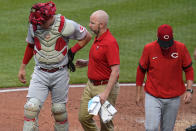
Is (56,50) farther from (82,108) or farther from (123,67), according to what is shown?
(123,67)

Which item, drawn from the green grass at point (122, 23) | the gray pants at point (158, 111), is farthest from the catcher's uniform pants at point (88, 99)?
the green grass at point (122, 23)

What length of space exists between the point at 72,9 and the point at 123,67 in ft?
15.9

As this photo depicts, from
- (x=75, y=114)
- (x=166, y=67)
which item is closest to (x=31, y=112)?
(x=166, y=67)

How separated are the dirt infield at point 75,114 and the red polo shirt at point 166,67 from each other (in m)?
1.87

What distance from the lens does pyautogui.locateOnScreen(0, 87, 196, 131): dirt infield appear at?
8.41 m

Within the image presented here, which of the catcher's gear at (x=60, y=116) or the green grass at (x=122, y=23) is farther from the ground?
the catcher's gear at (x=60, y=116)

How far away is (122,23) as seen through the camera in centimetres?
1580

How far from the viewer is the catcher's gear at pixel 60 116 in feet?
23.4

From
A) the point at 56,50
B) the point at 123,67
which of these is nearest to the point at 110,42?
the point at 56,50

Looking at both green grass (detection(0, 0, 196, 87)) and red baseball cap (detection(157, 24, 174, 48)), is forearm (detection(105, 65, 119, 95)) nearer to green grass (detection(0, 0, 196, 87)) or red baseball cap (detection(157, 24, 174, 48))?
red baseball cap (detection(157, 24, 174, 48))

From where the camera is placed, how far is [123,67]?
12539 mm

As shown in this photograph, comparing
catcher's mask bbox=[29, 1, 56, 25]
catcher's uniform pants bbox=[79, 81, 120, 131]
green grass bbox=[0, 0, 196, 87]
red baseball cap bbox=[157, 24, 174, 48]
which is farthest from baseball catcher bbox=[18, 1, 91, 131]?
green grass bbox=[0, 0, 196, 87]

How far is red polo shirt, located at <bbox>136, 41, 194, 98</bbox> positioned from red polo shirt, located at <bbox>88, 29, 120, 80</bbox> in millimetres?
438

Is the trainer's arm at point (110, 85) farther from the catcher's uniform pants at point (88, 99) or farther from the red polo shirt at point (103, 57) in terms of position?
the catcher's uniform pants at point (88, 99)
